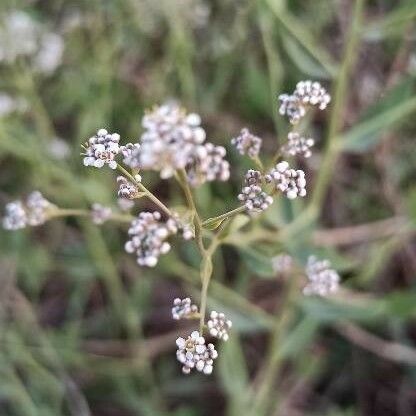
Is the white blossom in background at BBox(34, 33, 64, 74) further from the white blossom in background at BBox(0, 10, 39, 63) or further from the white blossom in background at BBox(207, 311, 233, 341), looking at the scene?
the white blossom in background at BBox(207, 311, 233, 341)

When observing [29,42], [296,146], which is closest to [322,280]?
[296,146]

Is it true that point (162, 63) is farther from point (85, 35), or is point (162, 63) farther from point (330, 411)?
point (330, 411)

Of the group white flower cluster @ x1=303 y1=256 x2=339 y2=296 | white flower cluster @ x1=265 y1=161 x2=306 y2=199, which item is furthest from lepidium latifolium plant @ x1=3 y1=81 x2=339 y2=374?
white flower cluster @ x1=303 y1=256 x2=339 y2=296

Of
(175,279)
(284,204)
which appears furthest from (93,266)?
(284,204)

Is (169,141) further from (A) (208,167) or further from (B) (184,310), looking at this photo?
(B) (184,310)

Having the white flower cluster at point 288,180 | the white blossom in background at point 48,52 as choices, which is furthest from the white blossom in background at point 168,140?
the white blossom in background at point 48,52

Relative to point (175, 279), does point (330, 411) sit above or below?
below
